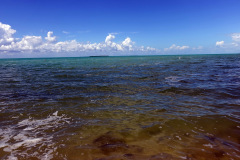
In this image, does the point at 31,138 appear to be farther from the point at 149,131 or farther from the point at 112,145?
the point at 149,131

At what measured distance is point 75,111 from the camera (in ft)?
25.7

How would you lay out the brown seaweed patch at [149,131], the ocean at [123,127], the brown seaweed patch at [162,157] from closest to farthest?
the brown seaweed patch at [162,157]
the ocean at [123,127]
the brown seaweed patch at [149,131]

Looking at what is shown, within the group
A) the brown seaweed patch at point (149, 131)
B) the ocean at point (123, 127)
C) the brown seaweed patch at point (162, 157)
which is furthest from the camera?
the brown seaweed patch at point (149, 131)

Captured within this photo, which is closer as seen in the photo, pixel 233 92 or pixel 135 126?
pixel 135 126

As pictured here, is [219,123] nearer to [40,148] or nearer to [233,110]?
[233,110]

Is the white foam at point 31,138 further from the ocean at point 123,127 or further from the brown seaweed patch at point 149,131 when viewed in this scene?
the brown seaweed patch at point 149,131

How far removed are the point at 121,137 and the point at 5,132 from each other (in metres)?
4.75

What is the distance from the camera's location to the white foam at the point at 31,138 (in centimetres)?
448

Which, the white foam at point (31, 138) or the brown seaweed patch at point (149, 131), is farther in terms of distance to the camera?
the brown seaweed patch at point (149, 131)

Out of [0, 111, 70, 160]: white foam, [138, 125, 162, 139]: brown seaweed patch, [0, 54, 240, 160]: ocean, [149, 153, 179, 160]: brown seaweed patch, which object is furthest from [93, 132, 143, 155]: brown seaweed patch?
[0, 111, 70, 160]: white foam

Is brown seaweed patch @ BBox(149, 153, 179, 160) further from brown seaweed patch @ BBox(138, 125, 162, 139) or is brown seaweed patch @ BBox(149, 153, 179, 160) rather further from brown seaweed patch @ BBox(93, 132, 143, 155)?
brown seaweed patch @ BBox(138, 125, 162, 139)

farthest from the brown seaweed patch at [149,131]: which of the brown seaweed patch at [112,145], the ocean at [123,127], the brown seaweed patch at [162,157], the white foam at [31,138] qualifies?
the white foam at [31,138]

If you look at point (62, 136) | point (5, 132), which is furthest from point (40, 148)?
point (5, 132)

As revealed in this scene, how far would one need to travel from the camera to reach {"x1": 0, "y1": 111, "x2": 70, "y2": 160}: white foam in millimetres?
4484
